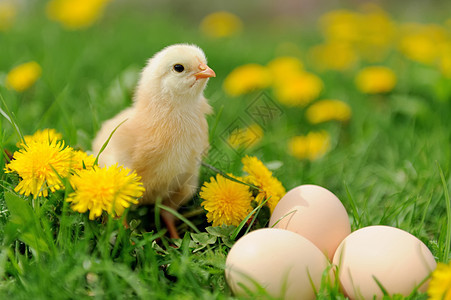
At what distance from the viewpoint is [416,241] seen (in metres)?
1.28

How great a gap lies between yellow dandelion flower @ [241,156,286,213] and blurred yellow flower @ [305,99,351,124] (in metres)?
1.15

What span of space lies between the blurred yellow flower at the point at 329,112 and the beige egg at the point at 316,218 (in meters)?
1.26

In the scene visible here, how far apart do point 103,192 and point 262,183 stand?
525 mm

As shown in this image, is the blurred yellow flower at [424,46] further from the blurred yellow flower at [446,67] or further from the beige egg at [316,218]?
the beige egg at [316,218]

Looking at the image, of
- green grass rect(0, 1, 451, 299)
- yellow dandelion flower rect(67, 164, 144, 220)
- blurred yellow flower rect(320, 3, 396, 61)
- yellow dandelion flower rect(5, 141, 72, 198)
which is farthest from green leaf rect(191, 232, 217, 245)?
blurred yellow flower rect(320, 3, 396, 61)

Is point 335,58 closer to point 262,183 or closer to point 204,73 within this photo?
point 262,183

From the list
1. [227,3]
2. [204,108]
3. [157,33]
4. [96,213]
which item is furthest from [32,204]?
[227,3]

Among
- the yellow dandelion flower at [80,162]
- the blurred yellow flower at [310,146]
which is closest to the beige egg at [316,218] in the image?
the yellow dandelion flower at [80,162]

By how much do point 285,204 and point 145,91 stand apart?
0.52 meters

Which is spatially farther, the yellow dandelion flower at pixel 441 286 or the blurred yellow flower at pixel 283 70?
the blurred yellow flower at pixel 283 70

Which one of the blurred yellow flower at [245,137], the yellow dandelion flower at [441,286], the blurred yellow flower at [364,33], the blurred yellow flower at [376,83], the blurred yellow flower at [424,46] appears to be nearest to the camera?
the yellow dandelion flower at [441,286]

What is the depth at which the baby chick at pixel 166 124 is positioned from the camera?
133cm

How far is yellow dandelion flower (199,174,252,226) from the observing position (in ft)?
4.70

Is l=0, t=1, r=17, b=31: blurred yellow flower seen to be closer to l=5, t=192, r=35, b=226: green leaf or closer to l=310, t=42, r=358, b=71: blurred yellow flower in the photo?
l=310, t=42, r=358, b=71: blurred yellow flower
